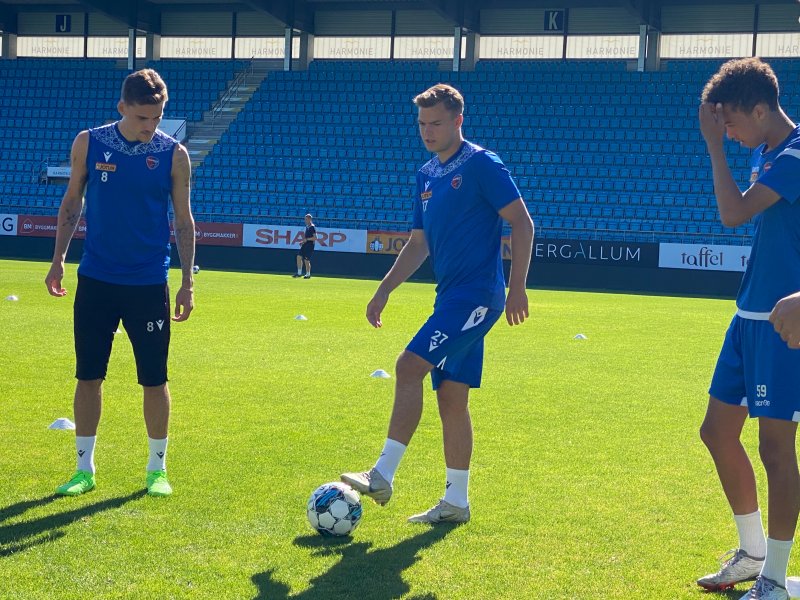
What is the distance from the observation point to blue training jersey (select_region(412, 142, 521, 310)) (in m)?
5.23

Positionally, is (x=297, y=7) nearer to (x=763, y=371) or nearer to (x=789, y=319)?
(x=763, y=371)

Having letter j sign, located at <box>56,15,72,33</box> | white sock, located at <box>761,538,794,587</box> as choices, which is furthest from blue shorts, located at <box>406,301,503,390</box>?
letter j sign, located at <box>56,15,72,33</box>

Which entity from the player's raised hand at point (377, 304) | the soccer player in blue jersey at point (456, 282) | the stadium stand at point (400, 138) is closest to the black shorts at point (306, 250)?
the stadium stand at point (400, 138)

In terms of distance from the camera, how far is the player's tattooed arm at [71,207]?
219 inches

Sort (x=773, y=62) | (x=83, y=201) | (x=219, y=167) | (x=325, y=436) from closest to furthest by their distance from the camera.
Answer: (x=83, y=201)
(x=325, y=436)
(x=773, y=62)
(x=219, y=167)

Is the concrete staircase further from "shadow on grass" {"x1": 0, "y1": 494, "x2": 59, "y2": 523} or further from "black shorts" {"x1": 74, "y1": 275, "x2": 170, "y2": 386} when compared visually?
"shadow on grass" {"x1": 0, "y1": 494, "x2": 59, "y2": 523}

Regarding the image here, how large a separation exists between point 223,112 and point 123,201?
32716mm

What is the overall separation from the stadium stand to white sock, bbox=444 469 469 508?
24.8 metres

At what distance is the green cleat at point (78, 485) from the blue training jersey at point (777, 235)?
3433mm

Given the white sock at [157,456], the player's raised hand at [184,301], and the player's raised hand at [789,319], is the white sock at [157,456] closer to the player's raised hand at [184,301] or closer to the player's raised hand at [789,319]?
the player's raised hand at [184,301]

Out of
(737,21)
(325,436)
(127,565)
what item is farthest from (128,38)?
(127,565)

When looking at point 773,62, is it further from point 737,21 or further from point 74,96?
point 74,96

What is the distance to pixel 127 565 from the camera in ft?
13.8

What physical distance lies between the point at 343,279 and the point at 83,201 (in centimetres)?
2261
